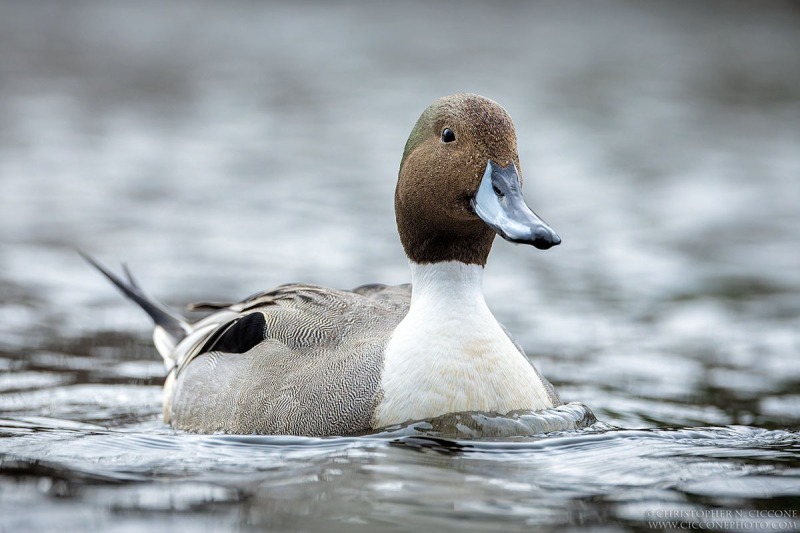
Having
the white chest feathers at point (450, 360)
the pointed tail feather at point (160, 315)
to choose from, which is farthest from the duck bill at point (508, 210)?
the pointed tail feather at point (160, 315)

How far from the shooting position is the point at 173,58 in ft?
75.5

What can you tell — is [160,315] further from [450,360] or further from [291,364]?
[450,360]

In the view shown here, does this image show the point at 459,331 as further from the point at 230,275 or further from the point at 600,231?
the point at 600,231

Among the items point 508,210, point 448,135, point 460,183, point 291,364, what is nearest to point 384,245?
point 291,364

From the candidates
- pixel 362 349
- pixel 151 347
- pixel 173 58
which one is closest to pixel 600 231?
pixel 151 347

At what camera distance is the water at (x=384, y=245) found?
497 centimetres

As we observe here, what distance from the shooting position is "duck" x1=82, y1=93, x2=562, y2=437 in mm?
5414

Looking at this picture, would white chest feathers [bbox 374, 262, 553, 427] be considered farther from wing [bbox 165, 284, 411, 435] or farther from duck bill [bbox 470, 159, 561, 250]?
duck bill [bbox 470, 159, 561, 250]

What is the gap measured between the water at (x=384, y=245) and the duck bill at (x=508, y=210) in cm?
93

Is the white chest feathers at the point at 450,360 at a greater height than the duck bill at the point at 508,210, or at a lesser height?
lesser

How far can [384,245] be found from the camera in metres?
11.6

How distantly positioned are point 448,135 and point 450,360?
3.27ft

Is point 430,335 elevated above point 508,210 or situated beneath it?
situated beneath

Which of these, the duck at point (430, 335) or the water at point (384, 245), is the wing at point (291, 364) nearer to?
the duck at point (430, 335)
